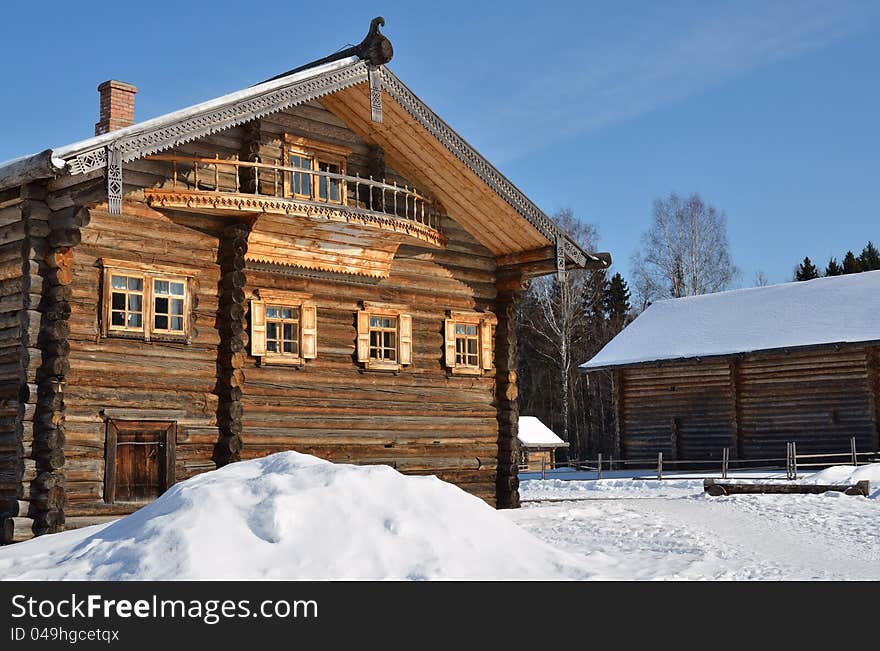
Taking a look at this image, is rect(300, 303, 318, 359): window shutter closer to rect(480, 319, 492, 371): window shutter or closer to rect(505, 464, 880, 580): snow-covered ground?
rect(480, 319, 492, 371): window shutter

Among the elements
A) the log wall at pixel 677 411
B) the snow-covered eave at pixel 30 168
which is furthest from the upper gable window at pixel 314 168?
the log wall at pixel 677 411

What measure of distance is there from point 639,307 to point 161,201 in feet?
165

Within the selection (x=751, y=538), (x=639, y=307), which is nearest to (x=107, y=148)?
(x=751, y=538)

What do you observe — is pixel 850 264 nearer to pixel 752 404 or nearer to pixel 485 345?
pixel 752 404

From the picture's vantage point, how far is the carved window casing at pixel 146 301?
1572cm

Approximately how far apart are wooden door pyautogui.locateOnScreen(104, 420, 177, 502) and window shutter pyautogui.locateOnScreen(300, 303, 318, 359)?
2883mm

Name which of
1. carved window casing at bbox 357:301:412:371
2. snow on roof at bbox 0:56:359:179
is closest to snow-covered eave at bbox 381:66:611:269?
snow on roof at bbox 0:56:359:179

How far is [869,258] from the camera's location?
6191 cm

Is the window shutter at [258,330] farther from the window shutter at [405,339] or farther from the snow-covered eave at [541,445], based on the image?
the snow-covered eave at [541,445]

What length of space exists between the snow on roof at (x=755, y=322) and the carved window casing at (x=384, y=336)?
18.2m

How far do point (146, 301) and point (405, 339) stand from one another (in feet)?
17.8

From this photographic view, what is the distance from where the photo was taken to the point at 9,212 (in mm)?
15477

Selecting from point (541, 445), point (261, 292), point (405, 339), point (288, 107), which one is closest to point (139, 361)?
point (261, 292)
